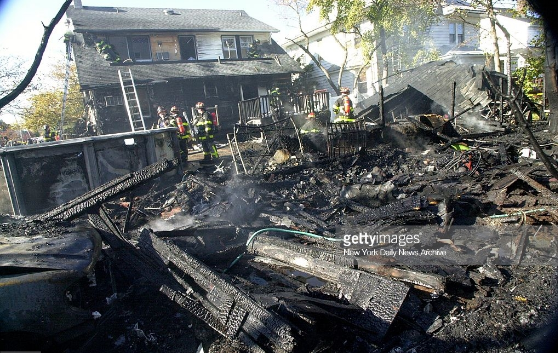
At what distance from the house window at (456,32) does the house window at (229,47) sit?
53.0 feet

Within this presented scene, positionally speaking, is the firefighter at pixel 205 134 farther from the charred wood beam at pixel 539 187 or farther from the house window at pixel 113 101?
the house window at pixel 113 101

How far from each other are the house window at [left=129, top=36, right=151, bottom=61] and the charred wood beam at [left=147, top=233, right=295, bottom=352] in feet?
70.3

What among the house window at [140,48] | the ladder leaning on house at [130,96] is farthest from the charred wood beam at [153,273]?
the house window at [140,48]

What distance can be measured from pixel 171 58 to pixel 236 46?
4726 millimetres

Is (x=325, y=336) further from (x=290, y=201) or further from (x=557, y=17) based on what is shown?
(x=290, y=201)

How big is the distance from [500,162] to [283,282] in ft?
22.7

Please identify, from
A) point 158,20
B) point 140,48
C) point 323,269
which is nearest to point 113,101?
point 140,48

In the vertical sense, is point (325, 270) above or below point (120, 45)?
below

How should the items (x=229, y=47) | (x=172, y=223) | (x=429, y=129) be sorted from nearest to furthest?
1. (x=172, y=223)
2. (x=429, y=129)
3. (x=229, y=47)

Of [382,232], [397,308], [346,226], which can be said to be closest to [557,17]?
[397,308]

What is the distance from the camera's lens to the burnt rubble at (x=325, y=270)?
3166 mm

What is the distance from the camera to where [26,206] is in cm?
693

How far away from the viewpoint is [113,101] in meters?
18.3

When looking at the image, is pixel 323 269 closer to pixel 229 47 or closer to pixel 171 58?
pixel 171 58
